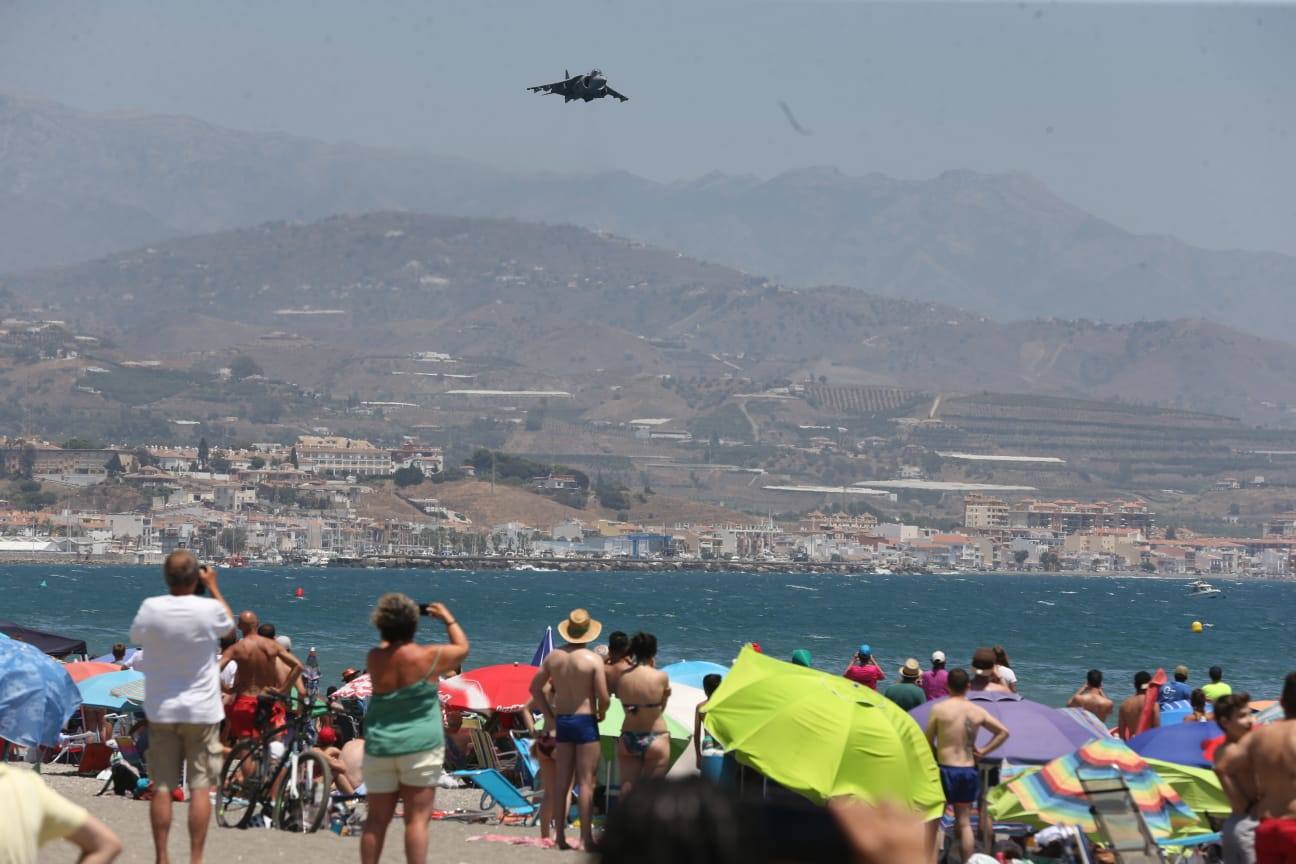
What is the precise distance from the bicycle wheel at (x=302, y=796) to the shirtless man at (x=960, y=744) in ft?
10.5

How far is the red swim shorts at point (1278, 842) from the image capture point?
6.60m

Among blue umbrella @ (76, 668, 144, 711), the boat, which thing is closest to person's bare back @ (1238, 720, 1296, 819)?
blue umbrella @ (76, 668, 144, 711)

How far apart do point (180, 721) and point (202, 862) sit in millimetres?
1162

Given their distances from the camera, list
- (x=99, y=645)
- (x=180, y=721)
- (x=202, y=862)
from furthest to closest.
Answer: (x=99, y=645), (x=202, y=862), (x=180, y=721)

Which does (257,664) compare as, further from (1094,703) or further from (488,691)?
(1094,703)

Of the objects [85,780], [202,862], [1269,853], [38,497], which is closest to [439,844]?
[202,862]

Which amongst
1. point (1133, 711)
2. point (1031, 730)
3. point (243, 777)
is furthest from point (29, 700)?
point (1133, 711)

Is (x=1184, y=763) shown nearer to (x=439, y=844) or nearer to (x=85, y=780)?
(x=439, y=844)

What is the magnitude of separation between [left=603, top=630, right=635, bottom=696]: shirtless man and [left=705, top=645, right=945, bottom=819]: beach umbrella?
49cm

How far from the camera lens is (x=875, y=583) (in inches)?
6358

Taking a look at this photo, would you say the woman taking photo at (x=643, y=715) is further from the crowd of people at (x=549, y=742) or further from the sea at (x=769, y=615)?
the sea at (x=769, y=615)

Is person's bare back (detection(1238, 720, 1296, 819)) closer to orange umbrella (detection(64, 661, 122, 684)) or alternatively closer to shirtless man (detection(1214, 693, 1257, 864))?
shirtless man (detection(1214, 693, 1257, 864))

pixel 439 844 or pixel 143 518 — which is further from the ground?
pixel 439 844

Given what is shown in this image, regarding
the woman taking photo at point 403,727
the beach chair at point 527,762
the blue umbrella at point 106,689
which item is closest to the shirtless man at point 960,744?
the woman taking photo at point 403,727
